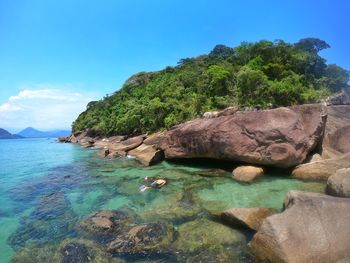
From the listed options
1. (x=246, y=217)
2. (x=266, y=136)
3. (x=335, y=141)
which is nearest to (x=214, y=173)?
(x=266, y=136)

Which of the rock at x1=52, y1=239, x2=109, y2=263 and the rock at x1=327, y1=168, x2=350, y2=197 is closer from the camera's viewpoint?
the rock at x1=52, y1=239, x2=109, y2=263

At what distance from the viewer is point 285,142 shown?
12.5m

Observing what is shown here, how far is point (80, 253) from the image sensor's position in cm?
657

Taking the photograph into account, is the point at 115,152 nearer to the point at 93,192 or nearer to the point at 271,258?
the point at 93,192

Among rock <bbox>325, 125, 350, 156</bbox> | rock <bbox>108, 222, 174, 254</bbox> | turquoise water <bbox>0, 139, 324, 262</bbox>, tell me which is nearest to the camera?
rock <bbox>108, 222, 174, 254</bbox>

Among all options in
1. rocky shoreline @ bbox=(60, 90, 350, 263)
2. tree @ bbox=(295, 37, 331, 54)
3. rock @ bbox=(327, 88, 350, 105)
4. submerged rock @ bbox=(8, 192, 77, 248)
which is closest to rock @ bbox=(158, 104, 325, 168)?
rocky shoreline @ bbox=(60, 90, 350, 263)

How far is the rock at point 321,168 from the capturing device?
1142cm

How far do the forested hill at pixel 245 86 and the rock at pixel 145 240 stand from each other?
24.5m

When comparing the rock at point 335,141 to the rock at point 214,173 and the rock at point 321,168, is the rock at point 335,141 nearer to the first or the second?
the rock at point 321,168

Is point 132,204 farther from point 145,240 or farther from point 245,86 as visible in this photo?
point 245,86

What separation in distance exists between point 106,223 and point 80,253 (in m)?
1.44

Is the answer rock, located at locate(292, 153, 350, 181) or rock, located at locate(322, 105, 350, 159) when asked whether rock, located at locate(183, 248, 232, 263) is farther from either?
rock, located at locate(322, 105, 350, 159)

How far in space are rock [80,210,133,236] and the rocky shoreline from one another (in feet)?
0.14

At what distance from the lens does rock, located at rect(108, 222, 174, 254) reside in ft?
21.5
